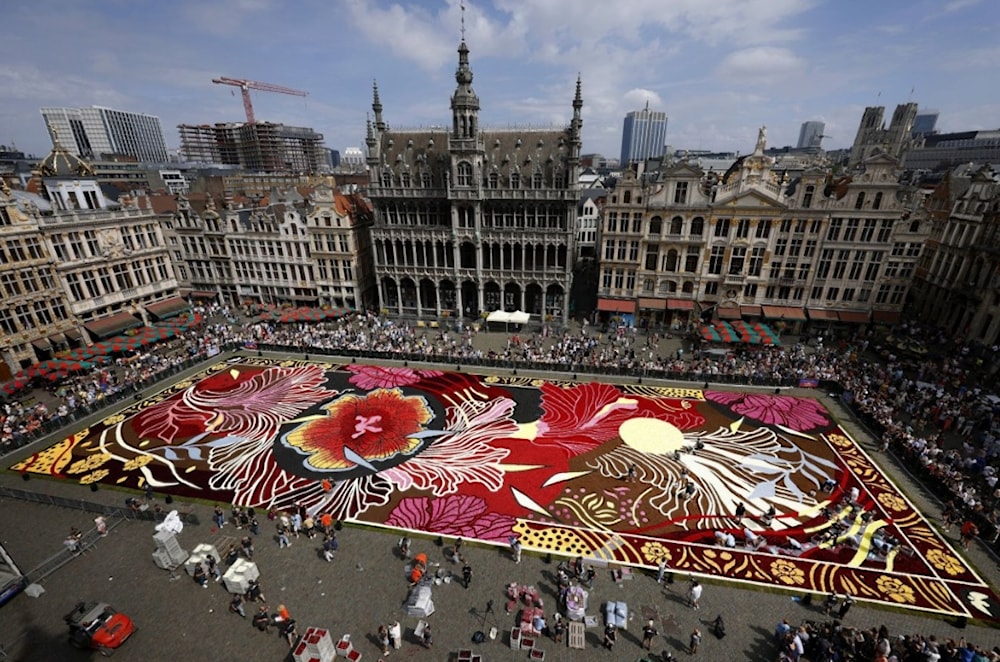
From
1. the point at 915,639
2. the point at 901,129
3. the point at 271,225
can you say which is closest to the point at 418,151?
the point at 271,225

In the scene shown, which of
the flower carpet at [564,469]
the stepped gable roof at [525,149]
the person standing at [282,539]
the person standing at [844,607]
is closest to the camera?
the person standing at [844,607]

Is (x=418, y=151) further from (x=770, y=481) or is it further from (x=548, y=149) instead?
(x=770, y=481)

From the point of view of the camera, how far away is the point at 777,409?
40.5 metres

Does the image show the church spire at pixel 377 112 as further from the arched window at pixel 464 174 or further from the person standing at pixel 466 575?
the person standing at pixel 466 575

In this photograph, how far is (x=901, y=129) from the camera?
16175 cm

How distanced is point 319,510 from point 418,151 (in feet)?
162

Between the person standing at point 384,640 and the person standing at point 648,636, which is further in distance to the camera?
the person standing at point 384,640

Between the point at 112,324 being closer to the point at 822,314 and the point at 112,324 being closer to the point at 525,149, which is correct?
the point at 525,149

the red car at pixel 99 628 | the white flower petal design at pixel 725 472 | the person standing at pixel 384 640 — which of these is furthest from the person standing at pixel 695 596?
the red car at pixel 99 628

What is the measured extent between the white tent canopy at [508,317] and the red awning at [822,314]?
36655 millimetres

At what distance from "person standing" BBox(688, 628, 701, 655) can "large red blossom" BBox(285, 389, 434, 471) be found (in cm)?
2315

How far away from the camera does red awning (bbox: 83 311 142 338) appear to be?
5409 cm

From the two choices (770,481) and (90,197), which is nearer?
(770,481)

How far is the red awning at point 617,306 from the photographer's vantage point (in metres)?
58.6
